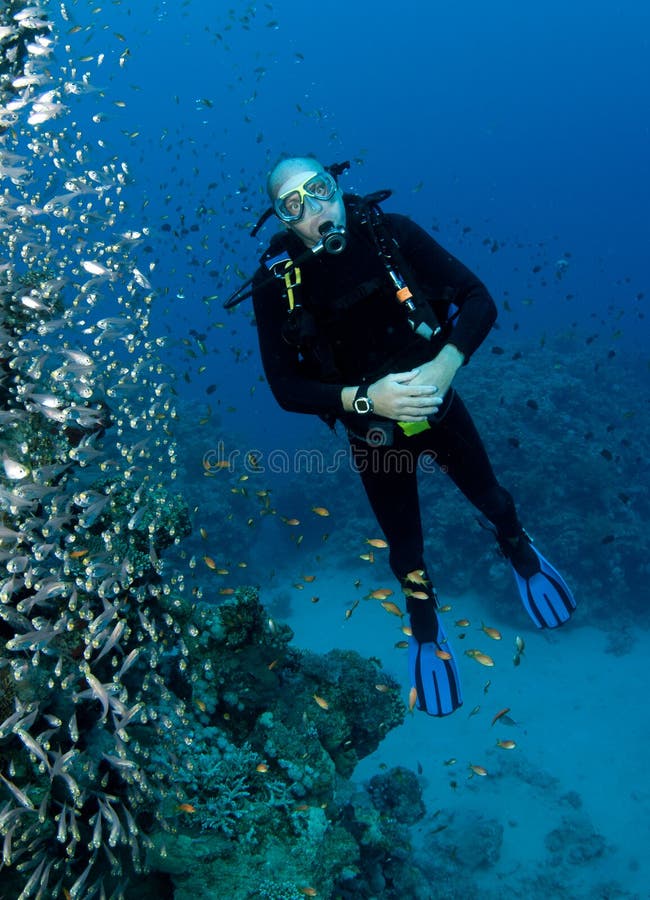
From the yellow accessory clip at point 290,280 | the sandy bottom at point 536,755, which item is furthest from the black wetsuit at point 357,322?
the sandy bottom at point 536,755

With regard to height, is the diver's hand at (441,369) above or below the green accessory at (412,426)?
above

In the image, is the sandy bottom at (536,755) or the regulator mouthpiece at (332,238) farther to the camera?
the sandy bottom at (536,755)

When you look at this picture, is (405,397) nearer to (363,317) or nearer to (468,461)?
(363,317)

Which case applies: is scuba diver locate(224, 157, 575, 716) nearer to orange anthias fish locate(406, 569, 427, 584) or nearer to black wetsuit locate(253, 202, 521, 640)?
black wetsuit locate(253, 202, 521, 640)

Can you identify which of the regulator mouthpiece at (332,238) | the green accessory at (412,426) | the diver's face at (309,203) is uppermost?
the diver's face at (309,203)

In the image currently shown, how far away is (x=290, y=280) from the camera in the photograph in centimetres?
378

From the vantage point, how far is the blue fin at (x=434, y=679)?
4.82 meters

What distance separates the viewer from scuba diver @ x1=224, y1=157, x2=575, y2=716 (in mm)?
3725

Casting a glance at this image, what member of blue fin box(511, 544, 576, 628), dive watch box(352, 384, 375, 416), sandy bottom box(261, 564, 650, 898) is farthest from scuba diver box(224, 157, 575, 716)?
sandy bottom box(261, 564, 650, 898)

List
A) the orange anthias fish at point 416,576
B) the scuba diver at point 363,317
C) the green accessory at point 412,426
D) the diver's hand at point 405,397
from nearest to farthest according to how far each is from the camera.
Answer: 1. the diver's hand at point 405,397
2. the scuba diver at point 363,317
3. the green accessory at point 412,426
4. the orange anthias fish at point 416,576

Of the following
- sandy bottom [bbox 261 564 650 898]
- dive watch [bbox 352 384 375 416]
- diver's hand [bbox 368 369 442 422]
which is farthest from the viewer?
sandy bottom [bbox 261 564 650 898]

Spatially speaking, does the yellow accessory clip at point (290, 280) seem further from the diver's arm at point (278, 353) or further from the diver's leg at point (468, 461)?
the diver's leg at point (468, 461)

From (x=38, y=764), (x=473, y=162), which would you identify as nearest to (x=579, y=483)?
(x=38, y=764)

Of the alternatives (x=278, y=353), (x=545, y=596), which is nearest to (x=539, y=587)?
(x=545, y=596)
